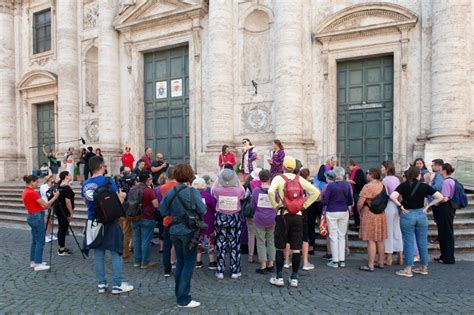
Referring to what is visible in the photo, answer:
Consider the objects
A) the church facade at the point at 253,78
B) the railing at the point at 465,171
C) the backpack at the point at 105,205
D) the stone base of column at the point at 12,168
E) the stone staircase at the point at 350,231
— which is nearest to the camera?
the backpack at the point at 105,205

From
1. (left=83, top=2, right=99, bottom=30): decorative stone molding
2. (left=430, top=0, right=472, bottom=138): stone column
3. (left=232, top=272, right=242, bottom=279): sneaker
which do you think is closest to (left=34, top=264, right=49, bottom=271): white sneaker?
(left=232, top=272, right=242, bottom=279): sneaker

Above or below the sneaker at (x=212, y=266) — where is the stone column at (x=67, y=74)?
above

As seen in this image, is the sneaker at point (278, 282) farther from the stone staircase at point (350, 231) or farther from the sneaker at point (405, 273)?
the stone staircase at point (350, 231)

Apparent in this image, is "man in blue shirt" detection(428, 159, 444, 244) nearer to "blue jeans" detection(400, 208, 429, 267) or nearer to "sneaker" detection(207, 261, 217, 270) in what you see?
"blue jeans" detection(400, 208, 429, 267)

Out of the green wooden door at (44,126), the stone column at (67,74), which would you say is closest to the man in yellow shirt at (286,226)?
the stone column at (67,74)

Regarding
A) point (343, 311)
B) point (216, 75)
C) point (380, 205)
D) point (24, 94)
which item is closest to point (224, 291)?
point (343, 311)

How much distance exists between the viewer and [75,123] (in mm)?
17891

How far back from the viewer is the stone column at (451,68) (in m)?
11.3

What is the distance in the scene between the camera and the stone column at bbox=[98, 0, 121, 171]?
16.6 m

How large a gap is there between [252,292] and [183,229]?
1.51 metres

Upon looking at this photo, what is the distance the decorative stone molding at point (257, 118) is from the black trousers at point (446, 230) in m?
7.53

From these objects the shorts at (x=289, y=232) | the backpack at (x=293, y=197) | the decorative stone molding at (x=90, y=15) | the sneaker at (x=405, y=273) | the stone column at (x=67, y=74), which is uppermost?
the decorative stone molding at (x=90, y=15)

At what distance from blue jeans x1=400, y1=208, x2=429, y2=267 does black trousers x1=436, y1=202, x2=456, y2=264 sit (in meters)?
1.04

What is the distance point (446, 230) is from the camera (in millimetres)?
7059
